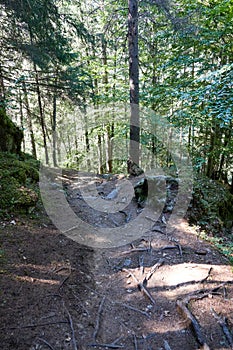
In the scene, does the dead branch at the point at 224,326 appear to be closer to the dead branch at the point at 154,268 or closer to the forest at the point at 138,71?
the dead branch at the point at 154,268

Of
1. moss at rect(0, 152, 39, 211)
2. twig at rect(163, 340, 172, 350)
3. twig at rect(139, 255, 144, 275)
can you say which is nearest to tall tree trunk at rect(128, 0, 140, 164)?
moss at rect(0, 152, 39, 211)

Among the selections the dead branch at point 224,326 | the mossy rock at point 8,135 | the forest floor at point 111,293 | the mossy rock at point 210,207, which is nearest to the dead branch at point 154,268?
the forest floor at point 111,293

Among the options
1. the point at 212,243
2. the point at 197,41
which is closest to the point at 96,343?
the point at 212,243

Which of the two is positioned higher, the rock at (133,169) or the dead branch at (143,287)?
the rock at (133,169)

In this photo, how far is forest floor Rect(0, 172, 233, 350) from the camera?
2.61m

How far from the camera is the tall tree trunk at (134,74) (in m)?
7.88

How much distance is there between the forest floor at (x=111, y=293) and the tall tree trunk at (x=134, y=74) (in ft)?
17.3

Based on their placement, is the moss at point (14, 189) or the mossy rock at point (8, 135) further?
the mossy rock at point (8, 135)

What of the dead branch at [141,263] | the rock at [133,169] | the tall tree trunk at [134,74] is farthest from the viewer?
the rock at [133,169]

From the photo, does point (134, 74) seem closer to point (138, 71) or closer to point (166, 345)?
point (138, 71)

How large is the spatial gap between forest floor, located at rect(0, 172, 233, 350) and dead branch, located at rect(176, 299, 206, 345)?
0.4 inches

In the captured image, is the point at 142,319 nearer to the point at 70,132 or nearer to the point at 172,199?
the point at 172,199

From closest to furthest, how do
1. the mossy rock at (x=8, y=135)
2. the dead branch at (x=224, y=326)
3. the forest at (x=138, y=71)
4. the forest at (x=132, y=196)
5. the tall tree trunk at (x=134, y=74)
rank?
the dead branch at (x=224, y=326) < the forest at (x=132, y=196) < the forest at (x=138, y=71) < the mossy rock at (x=8, y=135) < the tall tree trunk at (x=134, y=74)

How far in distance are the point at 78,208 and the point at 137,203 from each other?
178 cm
